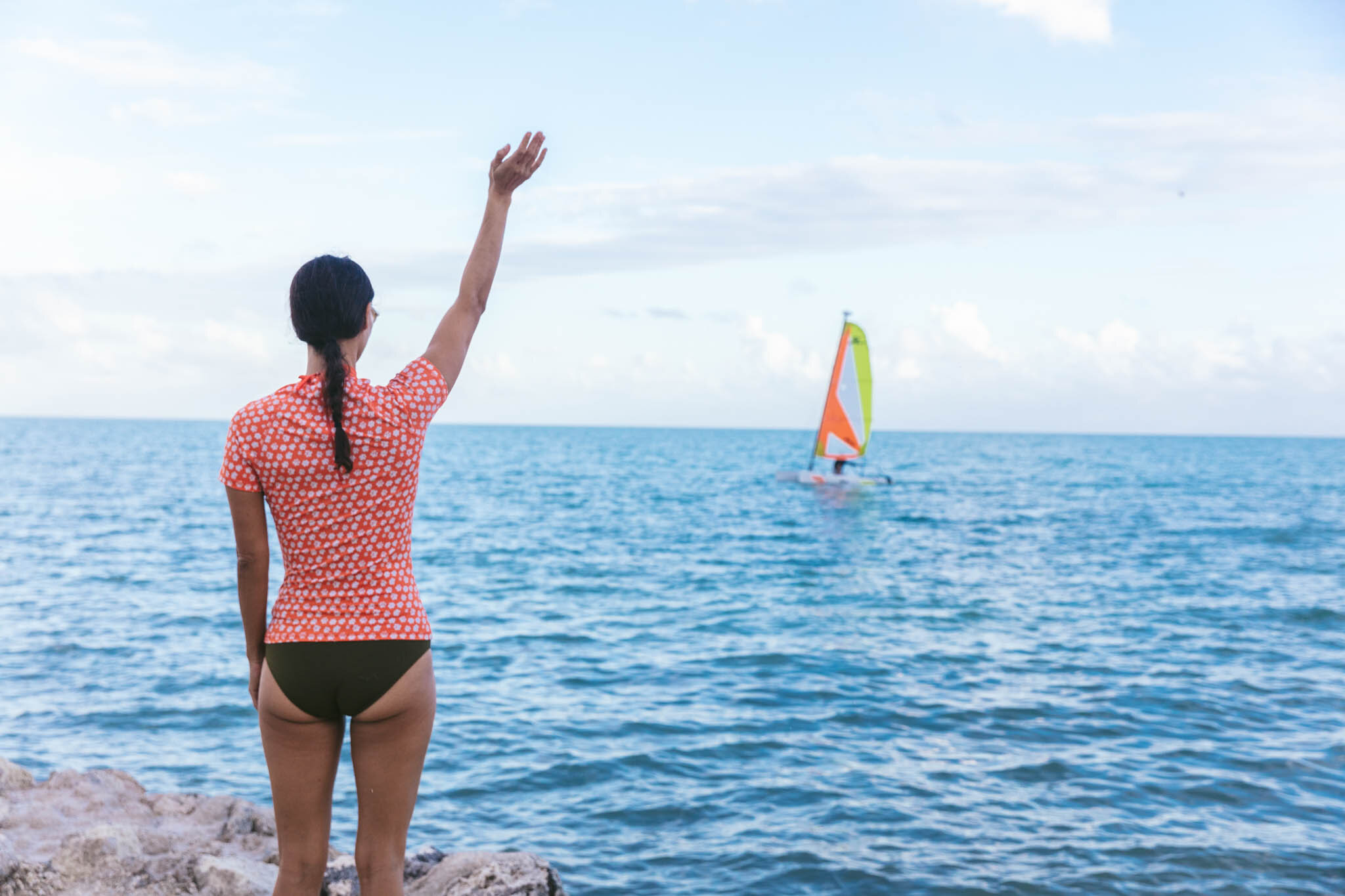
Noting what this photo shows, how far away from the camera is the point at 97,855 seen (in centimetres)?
486

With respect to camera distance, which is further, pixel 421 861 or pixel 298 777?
pixel 421 861

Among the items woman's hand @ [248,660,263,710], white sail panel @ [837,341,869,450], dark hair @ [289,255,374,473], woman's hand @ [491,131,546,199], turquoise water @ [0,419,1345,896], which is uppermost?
white sail panel @ [837,341,869,450]

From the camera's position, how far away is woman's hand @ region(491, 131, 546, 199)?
293cm

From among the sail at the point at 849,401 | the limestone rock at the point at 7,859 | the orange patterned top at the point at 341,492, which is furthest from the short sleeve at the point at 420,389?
the sail at the point at 849,401

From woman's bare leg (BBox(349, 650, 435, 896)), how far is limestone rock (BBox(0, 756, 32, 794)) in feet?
15.6

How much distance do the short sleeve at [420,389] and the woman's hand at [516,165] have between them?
0.60 m

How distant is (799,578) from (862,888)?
14.2 m

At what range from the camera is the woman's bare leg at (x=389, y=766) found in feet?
8.66

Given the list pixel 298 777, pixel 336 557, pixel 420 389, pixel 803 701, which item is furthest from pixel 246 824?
pixel 803 701

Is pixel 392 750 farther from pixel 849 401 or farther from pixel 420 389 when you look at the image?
pixel 849 401

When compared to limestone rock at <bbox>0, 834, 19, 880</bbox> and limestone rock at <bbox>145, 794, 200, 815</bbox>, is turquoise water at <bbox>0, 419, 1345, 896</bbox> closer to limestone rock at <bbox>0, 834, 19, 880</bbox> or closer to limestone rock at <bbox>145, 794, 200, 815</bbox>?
limestone rock at <bbox>145, 794, 200, 815</bbox>

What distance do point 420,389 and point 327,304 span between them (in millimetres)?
319

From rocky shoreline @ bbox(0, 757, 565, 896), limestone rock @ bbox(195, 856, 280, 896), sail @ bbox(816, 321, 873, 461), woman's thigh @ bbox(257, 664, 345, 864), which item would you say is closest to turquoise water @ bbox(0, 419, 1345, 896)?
rocky shoreline @ bbox(0, 757, 565, 896)

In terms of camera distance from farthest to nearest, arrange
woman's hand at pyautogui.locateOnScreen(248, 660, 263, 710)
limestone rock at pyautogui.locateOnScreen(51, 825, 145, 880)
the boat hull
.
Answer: the boat hull → limestone rock at pyautogui.locateOnScreen(51, 825, 145, 880) → woman's hand at pyautogui.locateOnScreen(248, 660, 263, 710)
